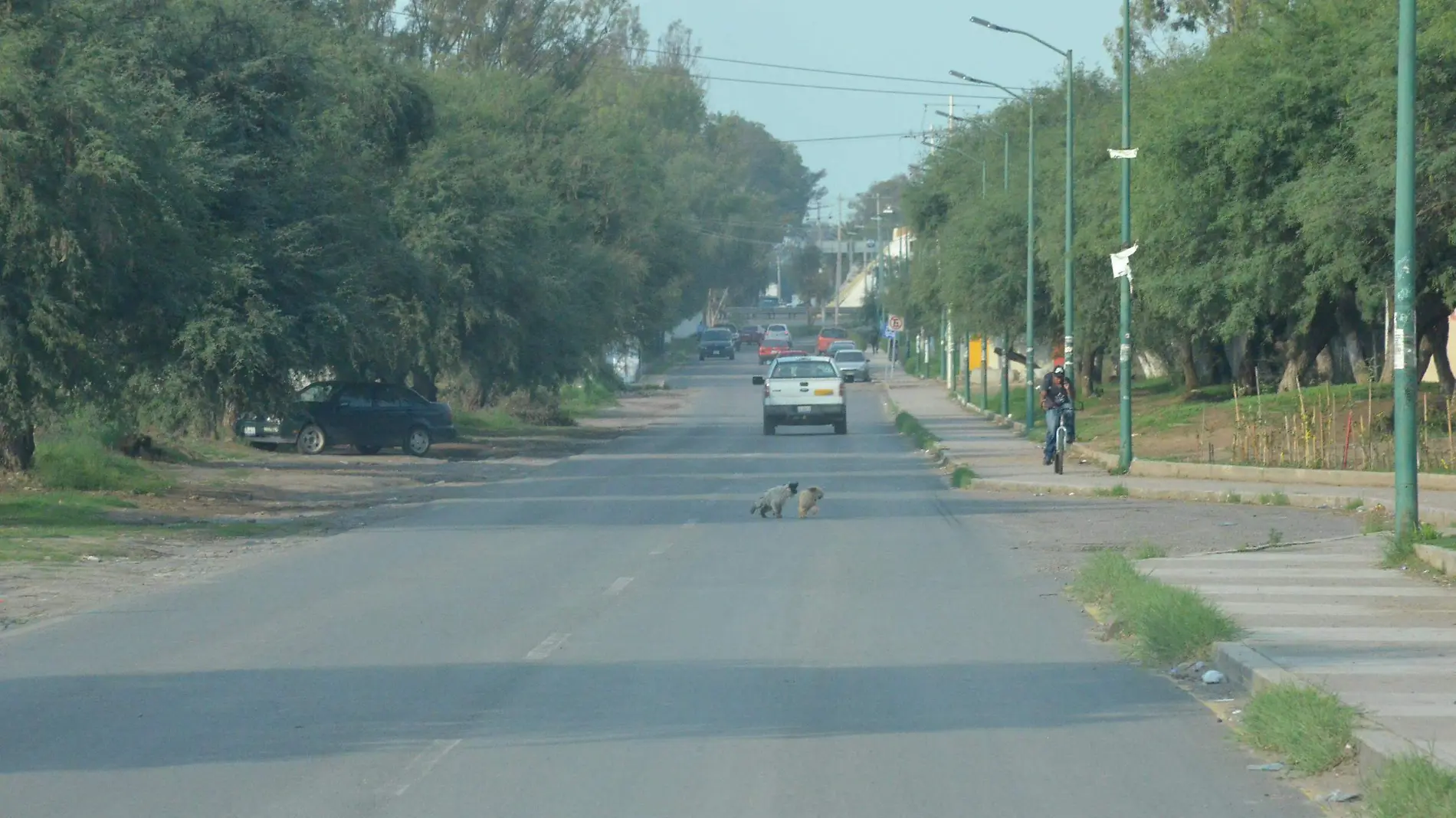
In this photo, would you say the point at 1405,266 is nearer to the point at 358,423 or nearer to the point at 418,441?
the point at 418,441

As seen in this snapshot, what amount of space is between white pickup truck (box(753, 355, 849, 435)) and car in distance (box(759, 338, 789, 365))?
47.7 m

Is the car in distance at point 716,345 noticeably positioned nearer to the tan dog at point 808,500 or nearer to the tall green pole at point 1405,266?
the tan dog at point 808,500

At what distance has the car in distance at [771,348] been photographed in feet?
310

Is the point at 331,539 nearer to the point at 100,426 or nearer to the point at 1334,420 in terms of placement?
the point at 100,426

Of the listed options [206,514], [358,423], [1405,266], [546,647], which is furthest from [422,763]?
[358,423]

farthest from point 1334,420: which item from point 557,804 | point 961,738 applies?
point 557,804

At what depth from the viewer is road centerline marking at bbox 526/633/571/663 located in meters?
11.5

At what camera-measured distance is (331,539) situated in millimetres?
20469

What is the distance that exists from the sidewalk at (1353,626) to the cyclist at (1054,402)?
6.72 m

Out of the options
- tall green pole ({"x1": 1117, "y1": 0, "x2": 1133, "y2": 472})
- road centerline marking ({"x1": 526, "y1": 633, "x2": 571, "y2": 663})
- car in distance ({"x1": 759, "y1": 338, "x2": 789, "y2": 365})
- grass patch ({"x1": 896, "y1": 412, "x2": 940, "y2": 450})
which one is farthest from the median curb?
car in distance ({"x1": 759, "y1": 338, "x2": 789, "y2": 365})

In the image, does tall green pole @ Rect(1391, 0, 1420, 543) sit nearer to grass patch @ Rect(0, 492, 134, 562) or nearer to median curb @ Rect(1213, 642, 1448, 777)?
median curb @ Rect(1213, 642, 1448, 777)

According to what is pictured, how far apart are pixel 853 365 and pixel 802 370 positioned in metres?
35.0

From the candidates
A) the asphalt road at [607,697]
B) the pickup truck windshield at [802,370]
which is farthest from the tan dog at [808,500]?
the pickup truck windshield at [802,370]

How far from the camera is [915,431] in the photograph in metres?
44.0
